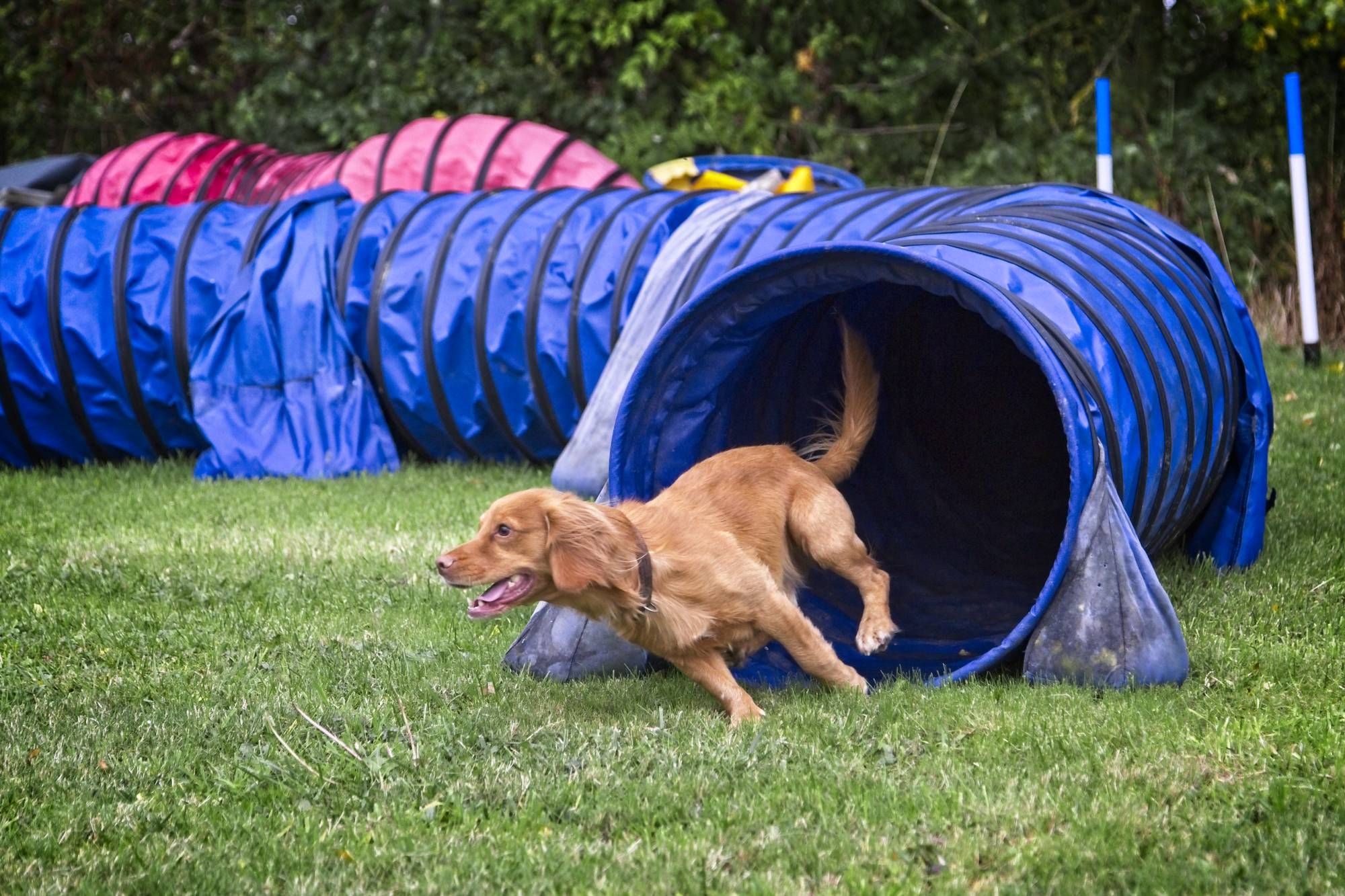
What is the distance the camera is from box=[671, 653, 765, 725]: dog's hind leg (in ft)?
12.3

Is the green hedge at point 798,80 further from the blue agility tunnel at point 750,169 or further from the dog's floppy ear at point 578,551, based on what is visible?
the dog's floppy ear at point 578,551

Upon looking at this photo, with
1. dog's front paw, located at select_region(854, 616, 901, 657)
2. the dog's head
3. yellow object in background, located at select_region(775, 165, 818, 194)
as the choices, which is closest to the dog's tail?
dog's front paw, located at select_region(854, 616, 901, 657)

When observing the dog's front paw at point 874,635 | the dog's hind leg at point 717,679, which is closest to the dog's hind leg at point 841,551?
the dog's front paw at point 874,635

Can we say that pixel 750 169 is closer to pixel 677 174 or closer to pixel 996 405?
pixel 677 174

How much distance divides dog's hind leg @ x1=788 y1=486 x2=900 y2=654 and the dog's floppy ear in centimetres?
102

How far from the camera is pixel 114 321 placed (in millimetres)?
7781

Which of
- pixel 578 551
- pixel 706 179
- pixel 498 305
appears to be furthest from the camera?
pixel 706 179

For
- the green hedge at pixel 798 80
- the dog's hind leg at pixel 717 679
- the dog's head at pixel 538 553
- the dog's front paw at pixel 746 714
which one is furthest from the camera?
the green hedge at pixel 798 80

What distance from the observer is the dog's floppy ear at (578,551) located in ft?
11.7

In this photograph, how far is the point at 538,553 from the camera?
3.57m

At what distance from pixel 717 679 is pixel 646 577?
0.37 metres

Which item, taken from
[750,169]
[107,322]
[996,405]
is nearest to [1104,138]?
[750,169]

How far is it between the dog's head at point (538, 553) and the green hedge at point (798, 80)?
8237mm

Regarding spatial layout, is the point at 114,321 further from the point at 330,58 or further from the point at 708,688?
the point at 330,58
